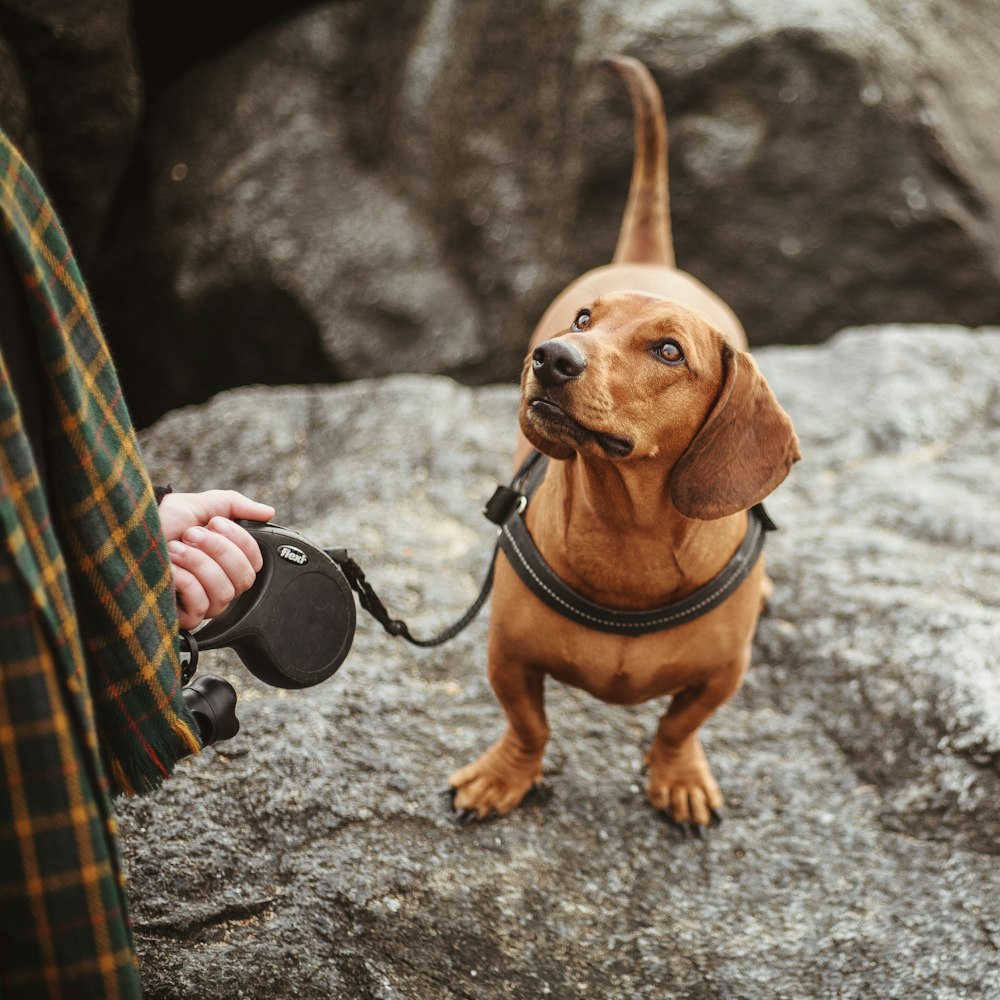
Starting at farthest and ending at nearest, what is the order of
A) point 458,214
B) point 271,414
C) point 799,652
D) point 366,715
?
point 458,214 < point 271,414 < point 799,652 < point 366,715

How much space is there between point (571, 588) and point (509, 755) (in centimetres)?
54

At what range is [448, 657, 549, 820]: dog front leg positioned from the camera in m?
2.36

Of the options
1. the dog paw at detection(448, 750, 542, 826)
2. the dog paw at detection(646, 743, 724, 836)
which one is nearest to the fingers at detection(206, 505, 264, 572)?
the dog paw at detection(448, 750, 542, 826)

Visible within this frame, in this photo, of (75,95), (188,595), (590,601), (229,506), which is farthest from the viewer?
(75,95)

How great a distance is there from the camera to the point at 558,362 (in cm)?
191

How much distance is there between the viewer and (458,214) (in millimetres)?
6008

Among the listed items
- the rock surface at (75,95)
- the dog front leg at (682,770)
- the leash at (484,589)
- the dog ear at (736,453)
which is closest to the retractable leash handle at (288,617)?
the leash at (484,589)

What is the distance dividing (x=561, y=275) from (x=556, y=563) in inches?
141

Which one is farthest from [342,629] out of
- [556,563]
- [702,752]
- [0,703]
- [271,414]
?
[271,414]

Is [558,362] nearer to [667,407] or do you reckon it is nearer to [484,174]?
[667,407]

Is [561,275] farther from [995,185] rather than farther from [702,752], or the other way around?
[702,752]

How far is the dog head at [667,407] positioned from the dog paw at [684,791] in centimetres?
82

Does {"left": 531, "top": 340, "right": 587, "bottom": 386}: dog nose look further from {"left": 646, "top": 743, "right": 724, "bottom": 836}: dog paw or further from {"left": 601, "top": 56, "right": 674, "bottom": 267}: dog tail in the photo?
{"left": 601, "top": 56, "right": 674, "bottom": 267}: dog tail

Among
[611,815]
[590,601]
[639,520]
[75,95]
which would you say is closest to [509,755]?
[611,815]
